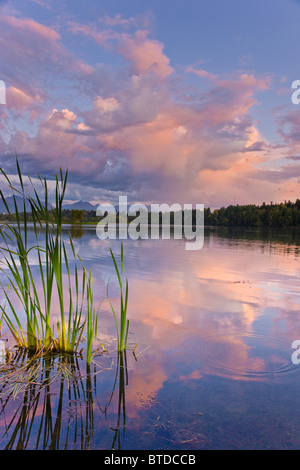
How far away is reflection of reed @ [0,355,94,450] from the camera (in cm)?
200

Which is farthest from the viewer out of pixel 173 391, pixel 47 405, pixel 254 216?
pixel 254 216

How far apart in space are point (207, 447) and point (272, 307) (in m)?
3.90

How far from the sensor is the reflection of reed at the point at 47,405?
6.56ft

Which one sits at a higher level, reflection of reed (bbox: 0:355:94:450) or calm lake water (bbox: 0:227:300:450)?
reflection of reed (bbox: 0:355:94:450)

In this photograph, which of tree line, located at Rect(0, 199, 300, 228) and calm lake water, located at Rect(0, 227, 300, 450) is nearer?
calm lake water, located at Rect(0, 227, 300, 450)

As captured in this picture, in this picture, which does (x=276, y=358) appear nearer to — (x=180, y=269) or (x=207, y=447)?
(x=207, y=447)

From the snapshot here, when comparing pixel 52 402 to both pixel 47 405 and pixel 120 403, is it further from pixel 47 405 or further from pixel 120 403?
pixel 120 403

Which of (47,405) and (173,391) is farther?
(173,391)

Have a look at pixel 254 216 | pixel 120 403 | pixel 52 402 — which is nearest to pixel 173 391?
pixel 120 403

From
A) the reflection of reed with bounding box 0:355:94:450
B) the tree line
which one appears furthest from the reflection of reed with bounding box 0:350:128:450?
the tree line

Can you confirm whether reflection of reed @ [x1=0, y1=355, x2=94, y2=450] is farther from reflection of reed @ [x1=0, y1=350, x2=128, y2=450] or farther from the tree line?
the tree line

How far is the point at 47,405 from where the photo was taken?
7.79 ft

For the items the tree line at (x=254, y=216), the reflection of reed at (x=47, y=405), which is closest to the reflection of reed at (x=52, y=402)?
the reflection of reed at (x=47, y=405)
